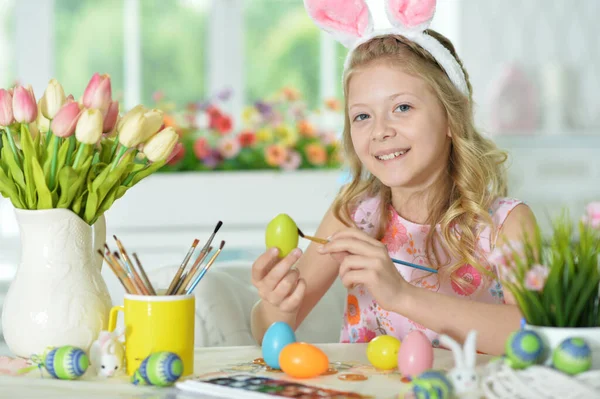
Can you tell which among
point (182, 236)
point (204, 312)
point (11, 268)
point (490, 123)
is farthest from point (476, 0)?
point (204, 312)

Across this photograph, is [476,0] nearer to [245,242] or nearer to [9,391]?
[245,242]

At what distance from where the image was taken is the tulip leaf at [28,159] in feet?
4.27

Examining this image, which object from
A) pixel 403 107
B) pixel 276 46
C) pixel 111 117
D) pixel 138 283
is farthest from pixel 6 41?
pixel 138 283

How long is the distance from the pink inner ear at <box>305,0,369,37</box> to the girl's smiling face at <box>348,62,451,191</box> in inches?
3.4

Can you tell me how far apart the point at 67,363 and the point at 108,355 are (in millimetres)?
58

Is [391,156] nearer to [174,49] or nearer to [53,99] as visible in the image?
[53,99]

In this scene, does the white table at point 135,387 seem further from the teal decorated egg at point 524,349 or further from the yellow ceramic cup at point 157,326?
the teal decorated egg at point 524,349

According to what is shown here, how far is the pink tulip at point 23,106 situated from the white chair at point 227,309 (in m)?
0.59

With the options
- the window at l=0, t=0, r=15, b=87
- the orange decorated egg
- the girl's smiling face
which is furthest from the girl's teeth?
the window at l=0, t=0, r=15, b=87

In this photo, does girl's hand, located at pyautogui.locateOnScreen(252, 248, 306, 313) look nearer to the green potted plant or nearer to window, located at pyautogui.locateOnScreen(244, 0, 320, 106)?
the green potted plant

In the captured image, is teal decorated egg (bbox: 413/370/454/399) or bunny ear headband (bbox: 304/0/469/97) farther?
bunny ear headband (bbox: 304/0/469/97)

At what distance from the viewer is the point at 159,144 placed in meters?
1.33

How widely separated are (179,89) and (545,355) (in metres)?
4.17

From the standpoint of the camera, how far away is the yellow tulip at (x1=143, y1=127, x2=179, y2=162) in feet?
4.35
